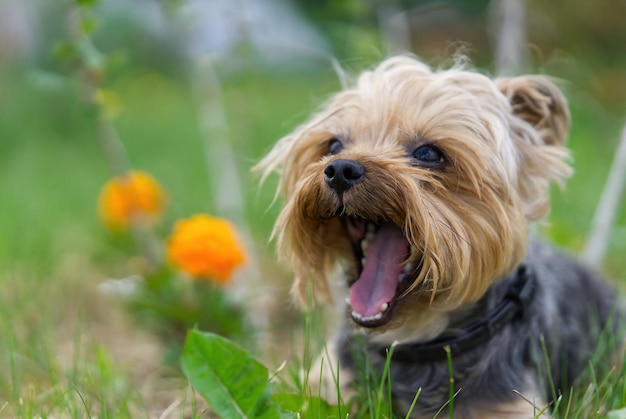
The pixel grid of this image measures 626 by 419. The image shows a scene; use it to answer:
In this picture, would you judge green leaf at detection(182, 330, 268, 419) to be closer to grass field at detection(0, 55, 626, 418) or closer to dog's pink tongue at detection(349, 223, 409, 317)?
grass field at detection(0, 55, 626, 418)

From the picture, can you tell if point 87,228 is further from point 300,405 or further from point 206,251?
point 300,405

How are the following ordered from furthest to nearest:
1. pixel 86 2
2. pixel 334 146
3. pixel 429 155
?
pixel 86 2 < pixel 334 146 < pixel 429 155

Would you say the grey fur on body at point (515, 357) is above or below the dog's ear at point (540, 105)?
below

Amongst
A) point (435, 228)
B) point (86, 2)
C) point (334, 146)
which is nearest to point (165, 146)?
point (86, 2)

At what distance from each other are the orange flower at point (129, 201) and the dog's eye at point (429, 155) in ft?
6.31

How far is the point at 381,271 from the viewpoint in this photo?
9.68 ft

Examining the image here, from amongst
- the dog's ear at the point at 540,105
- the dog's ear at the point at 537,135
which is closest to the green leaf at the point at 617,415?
the dog's ear at the point at 537,135

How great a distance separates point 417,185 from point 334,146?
0.49m

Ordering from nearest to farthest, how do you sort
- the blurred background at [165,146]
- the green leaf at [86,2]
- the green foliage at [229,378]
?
the green foliage at [229,378], the green leaf at [86,2], the blurred background at [165,146]

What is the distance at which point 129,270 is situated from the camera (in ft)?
17.4

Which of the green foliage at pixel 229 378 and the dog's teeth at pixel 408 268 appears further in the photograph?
the dog's teeth at pixel 408 268

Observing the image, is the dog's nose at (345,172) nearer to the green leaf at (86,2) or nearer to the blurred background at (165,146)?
the blurred background at (165,146)

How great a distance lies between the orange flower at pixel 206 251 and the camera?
3.75 metres

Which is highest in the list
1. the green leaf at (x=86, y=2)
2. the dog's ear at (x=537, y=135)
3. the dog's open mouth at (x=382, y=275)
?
the green leaf at (x=86, y=2)
